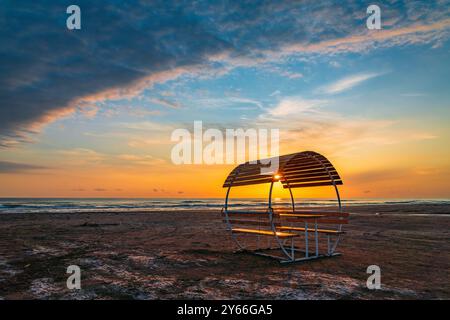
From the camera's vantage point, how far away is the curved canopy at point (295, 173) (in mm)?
9273

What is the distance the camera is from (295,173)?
36.0 feet

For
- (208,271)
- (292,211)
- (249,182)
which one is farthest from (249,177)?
(208,271)

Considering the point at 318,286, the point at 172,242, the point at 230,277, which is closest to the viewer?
the point at 318,286

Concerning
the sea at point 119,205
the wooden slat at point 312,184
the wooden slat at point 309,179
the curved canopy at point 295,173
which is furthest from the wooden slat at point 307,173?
Answer: the sea at point 119,205

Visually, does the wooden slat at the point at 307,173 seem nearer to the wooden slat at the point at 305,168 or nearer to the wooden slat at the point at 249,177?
the wooden slat at the point at 305,168

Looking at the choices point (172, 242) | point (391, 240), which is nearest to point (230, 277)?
point (172, 242)

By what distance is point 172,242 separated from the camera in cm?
1279

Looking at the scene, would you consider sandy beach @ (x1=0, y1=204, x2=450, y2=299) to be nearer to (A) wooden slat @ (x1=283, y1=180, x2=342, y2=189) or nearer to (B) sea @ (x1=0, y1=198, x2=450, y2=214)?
(A) wooden slat @ (x1=283, y1=180, x2=342, y2=189)

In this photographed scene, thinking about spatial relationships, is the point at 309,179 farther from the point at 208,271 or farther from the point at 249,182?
the point at 208,271

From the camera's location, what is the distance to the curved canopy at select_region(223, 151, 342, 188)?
9273mm

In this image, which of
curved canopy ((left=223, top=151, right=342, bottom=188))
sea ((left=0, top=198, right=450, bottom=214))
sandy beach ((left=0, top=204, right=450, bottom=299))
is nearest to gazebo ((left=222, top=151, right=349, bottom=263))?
curved canopy ((left=223, top=151, right=342, bottom=188))

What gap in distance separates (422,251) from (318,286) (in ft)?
19.7
